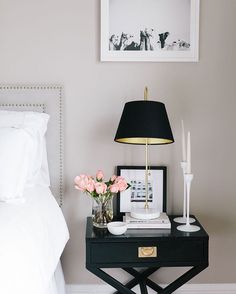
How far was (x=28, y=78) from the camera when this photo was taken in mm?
2490

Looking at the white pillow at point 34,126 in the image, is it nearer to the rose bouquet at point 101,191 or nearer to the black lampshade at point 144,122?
the rose bouquet at point 101,191

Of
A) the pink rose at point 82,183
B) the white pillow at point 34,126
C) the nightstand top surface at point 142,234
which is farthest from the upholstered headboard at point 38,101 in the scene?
the nightstand top surface at point 142,234

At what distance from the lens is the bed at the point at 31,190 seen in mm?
1410

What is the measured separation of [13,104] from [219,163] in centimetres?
134

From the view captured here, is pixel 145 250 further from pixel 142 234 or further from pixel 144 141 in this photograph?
pixel 144 141

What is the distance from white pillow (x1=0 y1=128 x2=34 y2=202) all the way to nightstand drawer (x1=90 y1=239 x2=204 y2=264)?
513 millimetres

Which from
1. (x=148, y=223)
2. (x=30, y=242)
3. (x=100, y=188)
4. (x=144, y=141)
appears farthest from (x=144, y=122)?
(x=30, y=242)

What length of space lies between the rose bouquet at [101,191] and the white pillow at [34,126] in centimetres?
24

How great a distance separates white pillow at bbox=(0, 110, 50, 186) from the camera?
2.21 meters

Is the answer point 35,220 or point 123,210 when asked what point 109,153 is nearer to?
point 123,210

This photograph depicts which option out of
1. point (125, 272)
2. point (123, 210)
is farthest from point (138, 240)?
point (125, 272)

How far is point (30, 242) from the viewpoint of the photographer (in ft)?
5.11

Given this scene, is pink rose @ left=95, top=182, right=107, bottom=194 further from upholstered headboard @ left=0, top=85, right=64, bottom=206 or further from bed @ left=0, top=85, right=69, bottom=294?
upholstered headboard @ left=0, top=85, right=64, bottom=206

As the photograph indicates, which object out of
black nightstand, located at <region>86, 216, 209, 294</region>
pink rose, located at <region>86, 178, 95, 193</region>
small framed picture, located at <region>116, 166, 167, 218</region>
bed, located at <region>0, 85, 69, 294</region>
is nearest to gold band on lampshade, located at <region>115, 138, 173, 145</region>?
small framed picture, located at <region>116, 166, 167, 218</region>
